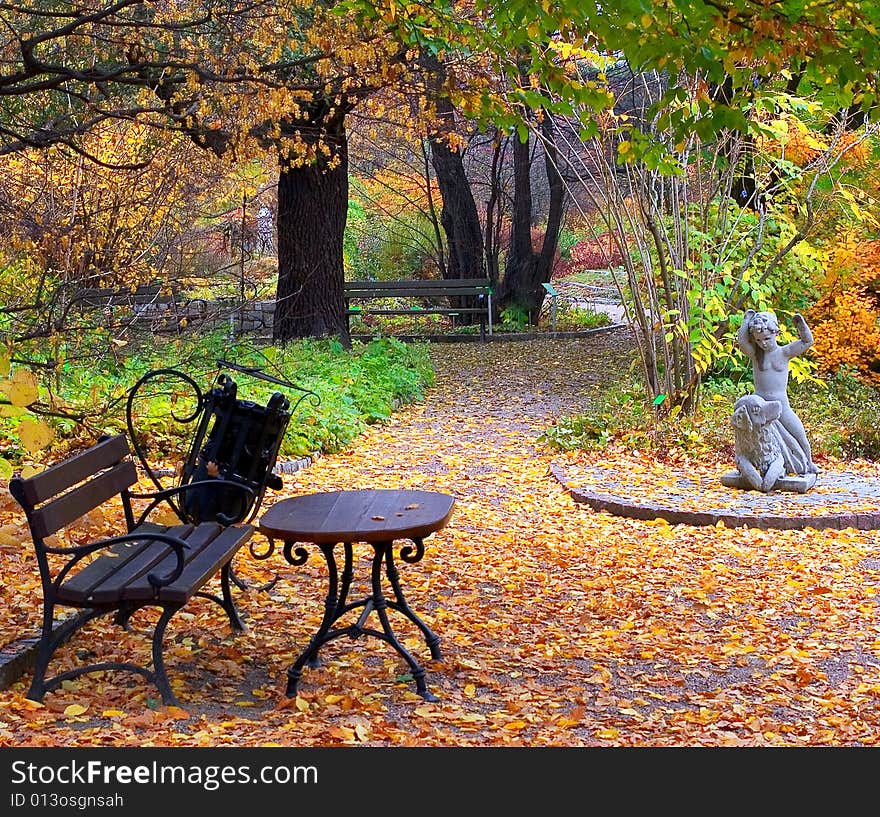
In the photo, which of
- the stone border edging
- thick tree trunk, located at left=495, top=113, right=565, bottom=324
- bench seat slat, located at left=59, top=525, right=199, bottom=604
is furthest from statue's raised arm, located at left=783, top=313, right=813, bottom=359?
thick tree trunk, located at left=495, top=113, right=565, bottom=324

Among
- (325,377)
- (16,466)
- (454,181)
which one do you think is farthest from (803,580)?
(454,181)

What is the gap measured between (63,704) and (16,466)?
173 inches

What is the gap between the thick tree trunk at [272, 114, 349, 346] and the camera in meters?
15.3

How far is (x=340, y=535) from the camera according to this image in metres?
4.02

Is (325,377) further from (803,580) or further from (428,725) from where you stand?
(428,725)

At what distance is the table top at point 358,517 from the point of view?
4023mm

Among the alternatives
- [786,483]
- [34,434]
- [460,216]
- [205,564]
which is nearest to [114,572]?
[205,564]

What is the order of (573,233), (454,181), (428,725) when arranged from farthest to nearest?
(573,233) → (454,181) → (428,725)

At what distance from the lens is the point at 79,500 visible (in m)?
4.31

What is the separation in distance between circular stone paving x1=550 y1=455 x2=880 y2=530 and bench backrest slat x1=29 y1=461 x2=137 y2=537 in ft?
13.0

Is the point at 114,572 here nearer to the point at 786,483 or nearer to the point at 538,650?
the point at 538,650

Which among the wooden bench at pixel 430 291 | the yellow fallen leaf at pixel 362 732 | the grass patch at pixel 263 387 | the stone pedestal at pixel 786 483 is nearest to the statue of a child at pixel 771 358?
the stone pedestal at pixel 786 483

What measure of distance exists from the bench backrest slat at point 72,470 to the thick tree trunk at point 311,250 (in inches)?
402

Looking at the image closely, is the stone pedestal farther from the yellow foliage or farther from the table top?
the yellow foliage
